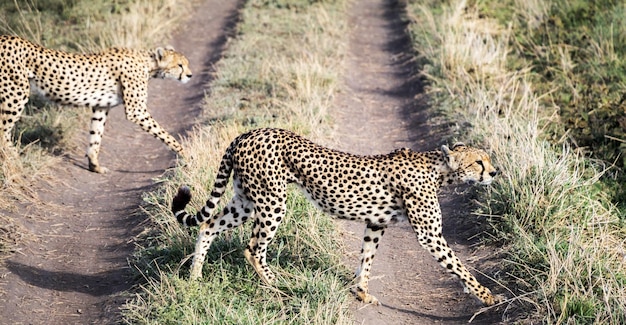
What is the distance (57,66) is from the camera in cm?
888

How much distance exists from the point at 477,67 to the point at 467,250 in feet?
15.9

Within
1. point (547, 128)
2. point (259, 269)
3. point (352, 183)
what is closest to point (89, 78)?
point (259, 269)

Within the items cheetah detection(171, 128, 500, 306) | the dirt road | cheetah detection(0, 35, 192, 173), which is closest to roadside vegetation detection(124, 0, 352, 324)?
cheetah detection(171, 128, 500, 306)

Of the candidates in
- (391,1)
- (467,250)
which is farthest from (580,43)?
(467,250)

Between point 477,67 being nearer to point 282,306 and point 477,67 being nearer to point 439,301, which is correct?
point 439,301

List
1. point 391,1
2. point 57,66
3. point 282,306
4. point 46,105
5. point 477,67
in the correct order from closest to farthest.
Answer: point 282,306
point 57,66
point 46,105
point 477,67
point 391,1

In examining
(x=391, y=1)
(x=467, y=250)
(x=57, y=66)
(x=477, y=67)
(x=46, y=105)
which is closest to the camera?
(x=467, y=250)

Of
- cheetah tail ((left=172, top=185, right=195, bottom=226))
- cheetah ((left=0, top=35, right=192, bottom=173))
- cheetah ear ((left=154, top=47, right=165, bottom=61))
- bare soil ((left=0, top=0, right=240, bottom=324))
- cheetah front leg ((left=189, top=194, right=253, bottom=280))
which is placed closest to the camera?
cheetah tail ((left=172, top=185, right=195, bottom=226))

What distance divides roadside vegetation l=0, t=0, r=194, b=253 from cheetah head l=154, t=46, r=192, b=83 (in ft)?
4.98

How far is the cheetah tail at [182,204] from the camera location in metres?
6.17

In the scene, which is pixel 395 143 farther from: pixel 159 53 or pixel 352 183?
pixel 352 183

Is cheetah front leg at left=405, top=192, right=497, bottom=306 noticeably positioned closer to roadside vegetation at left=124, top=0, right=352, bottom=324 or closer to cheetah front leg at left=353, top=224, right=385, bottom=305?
cheetah front leg at left=353, top=224, right=385, bottom=305

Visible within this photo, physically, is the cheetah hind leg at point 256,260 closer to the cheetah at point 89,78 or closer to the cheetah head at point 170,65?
the cheetah at point 89,78

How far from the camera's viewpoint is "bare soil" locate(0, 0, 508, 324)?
20.9ft
